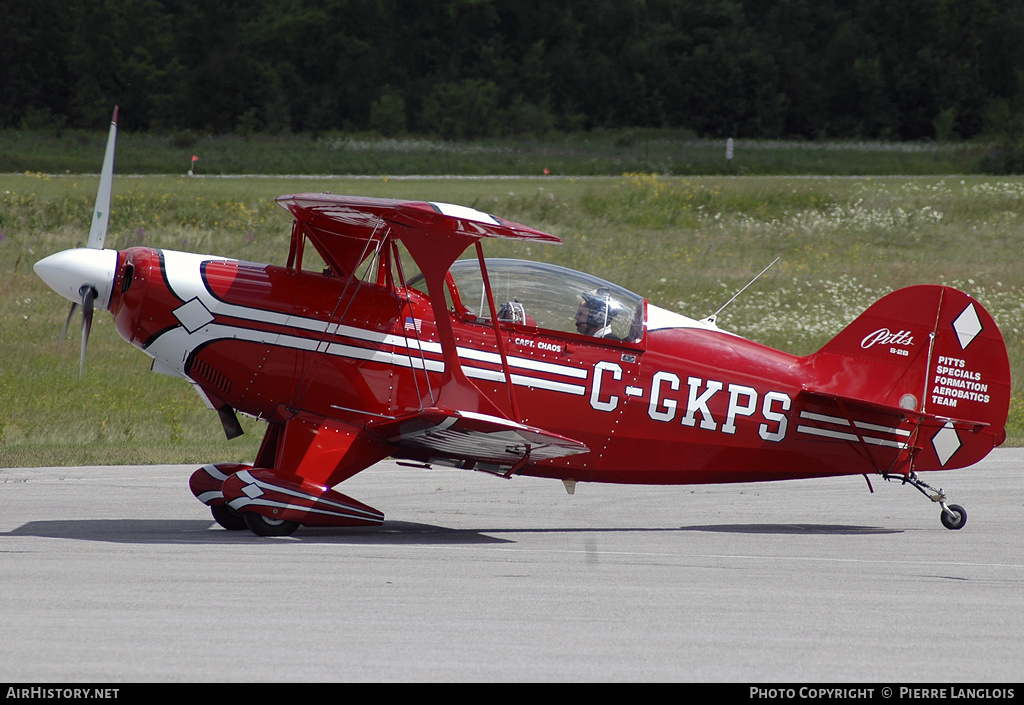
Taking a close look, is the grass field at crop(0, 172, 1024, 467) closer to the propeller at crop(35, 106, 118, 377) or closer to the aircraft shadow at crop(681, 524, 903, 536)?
the propeller at crop(35, 106, 118, 377)

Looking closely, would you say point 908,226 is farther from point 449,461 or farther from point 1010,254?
point 449,461

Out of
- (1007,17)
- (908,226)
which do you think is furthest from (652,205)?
(1007,17)

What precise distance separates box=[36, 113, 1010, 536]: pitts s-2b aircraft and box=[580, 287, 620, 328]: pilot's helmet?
0.06 feet

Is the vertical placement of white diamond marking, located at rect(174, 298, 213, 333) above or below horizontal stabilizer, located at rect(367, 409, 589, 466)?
above

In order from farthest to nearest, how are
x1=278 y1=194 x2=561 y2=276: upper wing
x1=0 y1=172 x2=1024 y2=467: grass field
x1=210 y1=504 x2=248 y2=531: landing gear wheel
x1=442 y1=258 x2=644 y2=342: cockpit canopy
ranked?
x1=0 y1=172 x2=1024 y2=467: grass field
x1=442 y1=258 x2=644 y2=342: cockpit canopy
x1=210 y1=504 x2=248 y2=531: landing gear wheel
x1=278 y1=194 x2=561 y2=276: upper wing

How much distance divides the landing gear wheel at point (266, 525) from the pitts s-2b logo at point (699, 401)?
2.69 metres

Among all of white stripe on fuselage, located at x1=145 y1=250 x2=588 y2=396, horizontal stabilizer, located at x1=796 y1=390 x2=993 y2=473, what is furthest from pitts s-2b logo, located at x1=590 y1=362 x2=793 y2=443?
white stripe on fuselage, located at x1=145 y1=250 x2=588 y2=396

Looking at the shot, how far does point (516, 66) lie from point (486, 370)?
198 ft

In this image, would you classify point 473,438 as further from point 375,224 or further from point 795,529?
point 795,529

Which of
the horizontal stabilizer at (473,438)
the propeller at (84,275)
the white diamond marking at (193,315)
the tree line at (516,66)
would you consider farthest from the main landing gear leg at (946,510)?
the tree line at (516,66)

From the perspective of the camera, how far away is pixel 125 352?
65.1 ft

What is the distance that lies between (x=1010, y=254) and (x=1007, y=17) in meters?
46.9

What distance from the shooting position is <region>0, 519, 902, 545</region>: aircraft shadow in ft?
27.9
